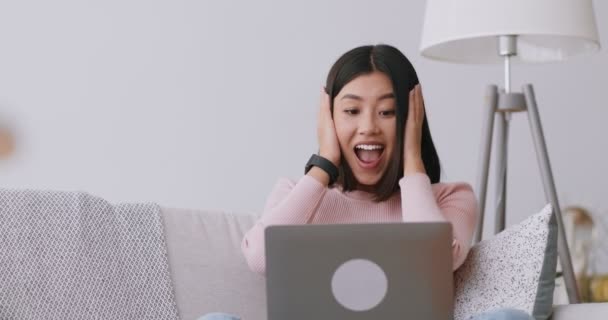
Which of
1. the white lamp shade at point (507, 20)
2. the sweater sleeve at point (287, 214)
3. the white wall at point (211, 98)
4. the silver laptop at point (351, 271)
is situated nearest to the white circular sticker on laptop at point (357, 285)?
the silver laptop at point (351, 271)

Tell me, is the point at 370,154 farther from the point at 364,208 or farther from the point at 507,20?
the point at 507,20

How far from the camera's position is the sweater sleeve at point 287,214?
2090 mm

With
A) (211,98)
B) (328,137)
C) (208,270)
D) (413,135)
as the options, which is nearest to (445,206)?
(413,135)

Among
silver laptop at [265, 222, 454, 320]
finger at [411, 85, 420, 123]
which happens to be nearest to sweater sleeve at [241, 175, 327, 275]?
finger at [411, 85, 420, 123]

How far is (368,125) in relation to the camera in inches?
84.3

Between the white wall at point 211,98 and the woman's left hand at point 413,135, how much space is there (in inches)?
50.7

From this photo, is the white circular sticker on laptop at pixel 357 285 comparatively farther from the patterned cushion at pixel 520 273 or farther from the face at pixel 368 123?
the face at pixel 368 123

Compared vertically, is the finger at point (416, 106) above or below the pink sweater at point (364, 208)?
above

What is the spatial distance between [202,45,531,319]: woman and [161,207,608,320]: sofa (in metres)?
0.06

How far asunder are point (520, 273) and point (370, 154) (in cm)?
43

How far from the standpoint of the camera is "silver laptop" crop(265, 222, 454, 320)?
1451 mm

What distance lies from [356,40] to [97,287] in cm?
176

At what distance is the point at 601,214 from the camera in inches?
144

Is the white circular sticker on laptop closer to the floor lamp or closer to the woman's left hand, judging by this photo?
the woman's left hand
